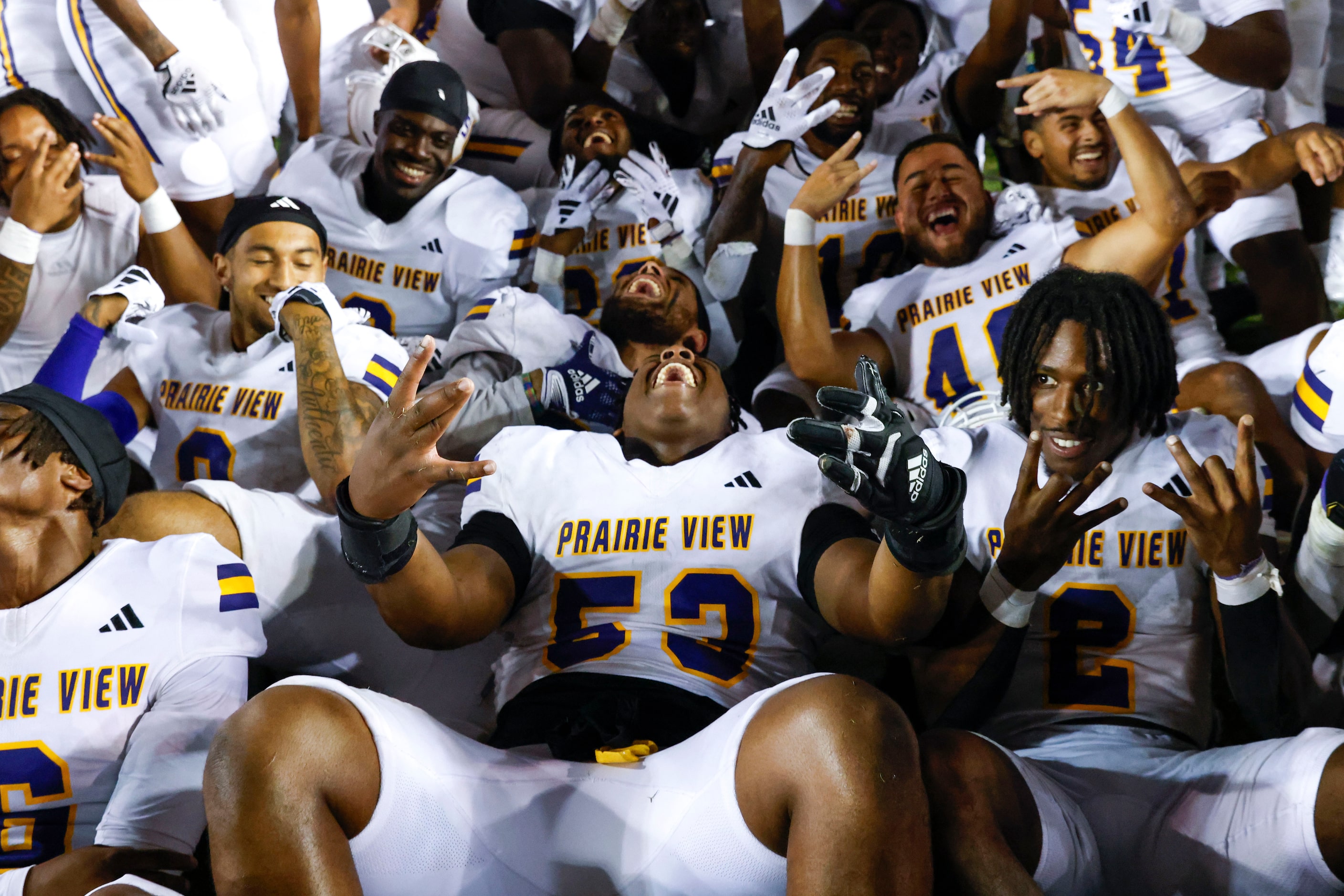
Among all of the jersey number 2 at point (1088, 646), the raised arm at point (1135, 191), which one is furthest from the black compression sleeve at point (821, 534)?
the raised arm at point (1135, 191)

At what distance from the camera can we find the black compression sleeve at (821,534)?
2.01 m

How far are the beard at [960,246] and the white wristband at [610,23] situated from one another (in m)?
1.46

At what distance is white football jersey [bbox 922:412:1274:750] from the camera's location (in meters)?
1.93

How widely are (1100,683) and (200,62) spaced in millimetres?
3254

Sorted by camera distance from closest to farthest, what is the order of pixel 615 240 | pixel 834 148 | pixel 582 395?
pixel 582 395 → pixel 615 240 → pixel 834 148

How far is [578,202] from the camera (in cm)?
348

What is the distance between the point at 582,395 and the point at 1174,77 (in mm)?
2096

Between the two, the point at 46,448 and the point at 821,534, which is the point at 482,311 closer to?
the point at 46,448

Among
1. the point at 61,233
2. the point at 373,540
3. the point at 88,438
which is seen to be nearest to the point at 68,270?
→ the point at 61,233

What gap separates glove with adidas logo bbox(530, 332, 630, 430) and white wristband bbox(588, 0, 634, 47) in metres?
1.63

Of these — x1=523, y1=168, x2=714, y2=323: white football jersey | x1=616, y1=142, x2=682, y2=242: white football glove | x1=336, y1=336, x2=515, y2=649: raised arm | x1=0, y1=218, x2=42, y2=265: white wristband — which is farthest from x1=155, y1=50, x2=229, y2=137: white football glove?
x1=336, y1=336, x2=515, y2=649: raised arm

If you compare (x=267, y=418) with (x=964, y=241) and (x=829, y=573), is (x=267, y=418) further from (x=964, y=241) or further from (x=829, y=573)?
(x=964, y=241)

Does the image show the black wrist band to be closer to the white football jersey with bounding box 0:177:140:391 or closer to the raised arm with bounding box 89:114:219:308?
the raised arm with bounding box 89:114:219:308

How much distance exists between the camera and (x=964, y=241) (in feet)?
10.1
